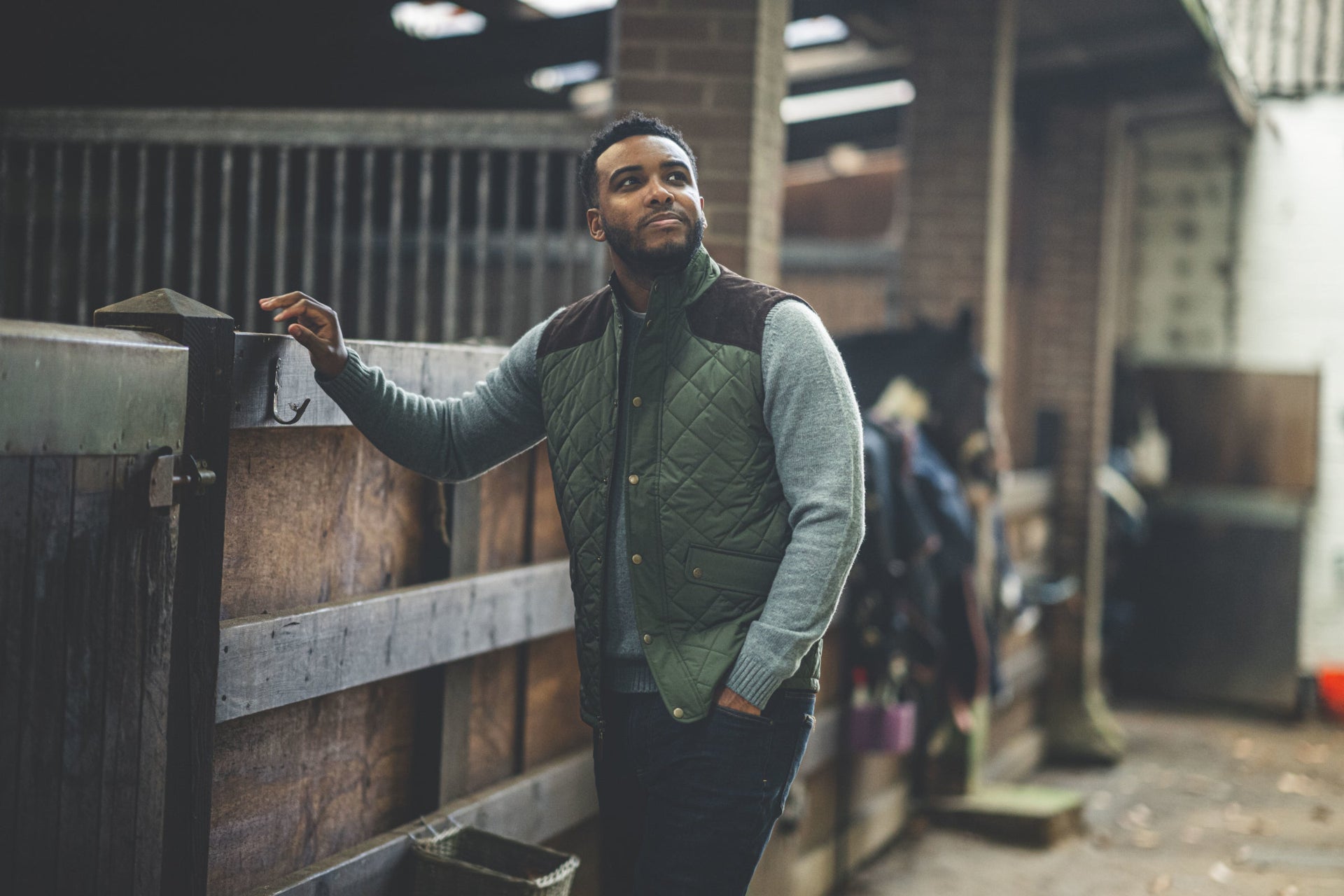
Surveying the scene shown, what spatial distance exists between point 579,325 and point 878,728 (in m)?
2.82

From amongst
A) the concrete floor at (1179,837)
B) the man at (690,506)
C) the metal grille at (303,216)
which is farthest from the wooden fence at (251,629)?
the concrete floor at (1179,837)

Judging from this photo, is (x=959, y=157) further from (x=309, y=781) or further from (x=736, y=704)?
(x=309, y=781)

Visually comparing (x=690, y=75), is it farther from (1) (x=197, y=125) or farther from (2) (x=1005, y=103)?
(2) (x=1005, y=103)

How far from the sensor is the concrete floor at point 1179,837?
5398 millimetres

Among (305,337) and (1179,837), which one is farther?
(1179,837)

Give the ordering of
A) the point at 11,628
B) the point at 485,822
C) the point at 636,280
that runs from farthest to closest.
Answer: the point at 485,822
the point at 636,280
the point at 11,628

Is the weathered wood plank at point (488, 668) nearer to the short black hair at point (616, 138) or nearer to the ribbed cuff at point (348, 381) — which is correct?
the ribbed cuff at point (348, 381)

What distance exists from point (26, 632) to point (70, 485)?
0.68 ft

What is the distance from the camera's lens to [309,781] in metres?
2.55

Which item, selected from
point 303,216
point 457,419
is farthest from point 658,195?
point 303,216

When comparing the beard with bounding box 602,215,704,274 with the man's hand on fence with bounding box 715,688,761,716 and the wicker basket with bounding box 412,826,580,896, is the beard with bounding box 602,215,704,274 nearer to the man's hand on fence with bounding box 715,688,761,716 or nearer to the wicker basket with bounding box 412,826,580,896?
the man's hand on fence with bounding box 715,688,761,716

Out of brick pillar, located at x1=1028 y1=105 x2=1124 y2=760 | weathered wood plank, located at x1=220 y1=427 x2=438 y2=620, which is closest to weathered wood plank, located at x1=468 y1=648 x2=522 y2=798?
weathered wood plank, located at x1=220 y1=427 x2=438 y2=620

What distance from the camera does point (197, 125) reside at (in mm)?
4176

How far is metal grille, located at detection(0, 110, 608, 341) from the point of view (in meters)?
4.09
